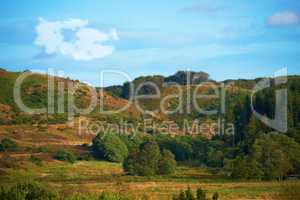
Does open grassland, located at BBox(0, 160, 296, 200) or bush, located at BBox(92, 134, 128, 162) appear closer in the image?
open grassland, located at BBox(0, 160, 296, 200)

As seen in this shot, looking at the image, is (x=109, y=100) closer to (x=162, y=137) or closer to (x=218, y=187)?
(x=162, y=137)

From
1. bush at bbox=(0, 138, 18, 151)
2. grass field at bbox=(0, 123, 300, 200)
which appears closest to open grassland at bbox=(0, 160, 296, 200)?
grass field at bbox=(0, 123, 300, 200)

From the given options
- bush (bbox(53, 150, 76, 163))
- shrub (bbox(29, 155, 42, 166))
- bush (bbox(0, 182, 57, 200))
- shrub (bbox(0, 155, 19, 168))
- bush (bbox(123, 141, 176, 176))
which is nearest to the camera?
bush (bbox(0, 182, 57, 200))

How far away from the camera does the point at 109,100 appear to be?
17175 centimetres

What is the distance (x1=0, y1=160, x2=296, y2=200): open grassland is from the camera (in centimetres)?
6906

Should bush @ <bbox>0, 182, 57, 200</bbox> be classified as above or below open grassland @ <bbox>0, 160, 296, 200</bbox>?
above

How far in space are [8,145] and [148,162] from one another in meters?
31.9

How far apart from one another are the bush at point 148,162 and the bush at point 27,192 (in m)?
44.1

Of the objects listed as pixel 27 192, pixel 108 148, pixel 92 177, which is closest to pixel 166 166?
pixel 92 177

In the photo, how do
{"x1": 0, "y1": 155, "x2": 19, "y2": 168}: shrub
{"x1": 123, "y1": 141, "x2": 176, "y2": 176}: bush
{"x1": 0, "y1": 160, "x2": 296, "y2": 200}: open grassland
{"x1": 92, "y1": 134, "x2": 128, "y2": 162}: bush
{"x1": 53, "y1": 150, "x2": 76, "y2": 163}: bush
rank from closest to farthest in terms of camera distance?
1. {"x1": 0, "y1": 160, "x2": 296, "y2": 200}: open grassland
2. {"x1": 0, "y1": 155, "x2": 19, "y2": 168}: shrub
3. {"x1": 123, "y1": 141, "x2": 176, "y2": 176}: bush
4. {"x1": 53, "y1": 150, "x2": 76, "y2": 163}: bush
5. {"x1": 92, "y1": 134, "x2": 128, "y2": 162}: bush

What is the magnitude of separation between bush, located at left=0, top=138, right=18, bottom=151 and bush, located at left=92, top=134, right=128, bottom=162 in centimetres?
1498

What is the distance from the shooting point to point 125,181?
8450 cm

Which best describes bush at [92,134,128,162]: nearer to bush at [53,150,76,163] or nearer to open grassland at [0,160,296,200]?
open grassland at [0,160,296,200]

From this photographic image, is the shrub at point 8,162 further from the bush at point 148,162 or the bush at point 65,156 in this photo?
the bush at point 148,162
